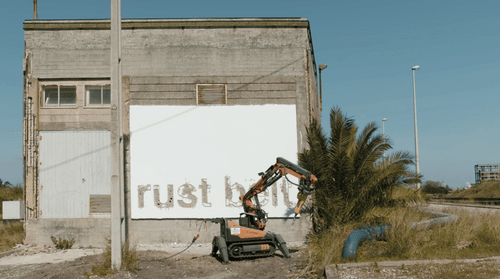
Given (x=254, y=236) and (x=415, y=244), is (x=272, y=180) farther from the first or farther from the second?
(x=415, y=244)

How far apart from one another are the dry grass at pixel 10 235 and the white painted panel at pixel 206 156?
14.3 ft

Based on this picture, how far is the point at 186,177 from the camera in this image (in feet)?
45.6

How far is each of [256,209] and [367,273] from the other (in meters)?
4.21

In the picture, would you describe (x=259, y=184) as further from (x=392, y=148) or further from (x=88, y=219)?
(x=88, y=219)

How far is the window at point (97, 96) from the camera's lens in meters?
14.5

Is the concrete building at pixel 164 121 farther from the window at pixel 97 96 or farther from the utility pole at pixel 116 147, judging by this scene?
the utility pole at pixel 116 147

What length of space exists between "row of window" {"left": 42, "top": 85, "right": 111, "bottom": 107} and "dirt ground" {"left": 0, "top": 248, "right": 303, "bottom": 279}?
588 centimetres

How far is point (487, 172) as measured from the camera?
160ft

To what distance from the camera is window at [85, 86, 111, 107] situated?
47.5ft

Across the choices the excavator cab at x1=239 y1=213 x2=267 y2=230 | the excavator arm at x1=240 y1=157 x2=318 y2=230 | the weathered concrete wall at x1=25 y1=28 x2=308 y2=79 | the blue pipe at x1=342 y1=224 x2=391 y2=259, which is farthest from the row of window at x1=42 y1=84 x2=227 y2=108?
the blue pipe at x1=342 y1=224 x2=391 y2=259

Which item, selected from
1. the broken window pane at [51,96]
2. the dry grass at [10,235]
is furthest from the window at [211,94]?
the dry grass at [10,235]

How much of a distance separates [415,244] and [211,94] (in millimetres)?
8452

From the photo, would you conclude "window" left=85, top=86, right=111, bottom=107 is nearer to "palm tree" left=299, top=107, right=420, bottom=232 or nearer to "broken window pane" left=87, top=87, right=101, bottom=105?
"broken window pane" left=87, top=87, right=101, bottom=105

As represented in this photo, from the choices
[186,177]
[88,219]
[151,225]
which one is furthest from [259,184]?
[88,219]
